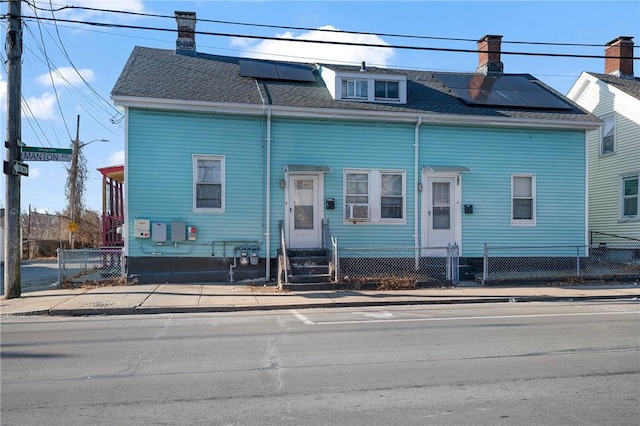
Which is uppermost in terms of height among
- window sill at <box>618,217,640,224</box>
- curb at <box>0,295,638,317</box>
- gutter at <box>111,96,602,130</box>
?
gutter at <box>111,96,602,130</box>

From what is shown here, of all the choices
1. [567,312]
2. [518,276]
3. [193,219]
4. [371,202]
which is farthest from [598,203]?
[193,219]

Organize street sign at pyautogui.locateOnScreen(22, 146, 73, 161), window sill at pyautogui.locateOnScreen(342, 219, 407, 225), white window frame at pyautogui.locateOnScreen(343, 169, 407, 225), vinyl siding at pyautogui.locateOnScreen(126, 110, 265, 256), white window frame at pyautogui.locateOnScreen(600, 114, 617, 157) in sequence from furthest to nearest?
white window frame at pyautogui.locateOnScreen(600, 114, 617, 157)
white window frame at pyautogui.locateOnScreen(343, 169, 407, 225)
window sill at pyautogui.locateOnScreen(342, 219, 407, 225)
vinyl siding at pyautogui.locateOnScreen(126, 110, 265, 256)
street sign at pyautogui.locateOnScreen(22, 146, 73, 161)

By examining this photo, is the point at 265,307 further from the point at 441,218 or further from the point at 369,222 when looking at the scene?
the point at 441,218

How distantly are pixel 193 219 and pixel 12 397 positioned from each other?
9.35m

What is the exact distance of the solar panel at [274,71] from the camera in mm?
16516

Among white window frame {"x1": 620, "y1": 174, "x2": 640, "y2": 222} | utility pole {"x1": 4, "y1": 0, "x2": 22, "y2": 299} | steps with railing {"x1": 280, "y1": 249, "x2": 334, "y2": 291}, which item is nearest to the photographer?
utility pole {"x1": 4, "y1": 0, "x2": 22, "y2": 299}

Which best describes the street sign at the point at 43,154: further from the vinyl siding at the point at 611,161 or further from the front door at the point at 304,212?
the vinyl siding at the point at 611,161

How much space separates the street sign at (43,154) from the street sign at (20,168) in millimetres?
242

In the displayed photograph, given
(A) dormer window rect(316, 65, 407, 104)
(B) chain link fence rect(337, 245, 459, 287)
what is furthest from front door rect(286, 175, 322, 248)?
(A) dormer window rect(316, 65, 407, 104)

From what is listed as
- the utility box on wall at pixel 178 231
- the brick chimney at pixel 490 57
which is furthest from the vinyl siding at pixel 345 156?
the brick chimney at pixel 490 57

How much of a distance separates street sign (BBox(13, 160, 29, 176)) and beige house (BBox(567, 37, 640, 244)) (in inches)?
758

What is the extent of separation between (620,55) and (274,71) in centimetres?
1531

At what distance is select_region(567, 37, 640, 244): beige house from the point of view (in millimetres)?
19578

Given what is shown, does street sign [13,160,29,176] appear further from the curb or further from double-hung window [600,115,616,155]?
double-hung window [600,115,616,155]
